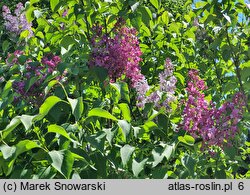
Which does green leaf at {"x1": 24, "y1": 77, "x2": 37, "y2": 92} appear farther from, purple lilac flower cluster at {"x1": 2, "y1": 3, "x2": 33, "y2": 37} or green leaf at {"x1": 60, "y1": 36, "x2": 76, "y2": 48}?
purple lilac flower cluster at {"x1": 2, "y1": 3, "x2": 33, "y2": 37}

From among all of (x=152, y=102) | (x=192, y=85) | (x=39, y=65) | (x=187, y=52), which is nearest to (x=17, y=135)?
(x=39, y=65)

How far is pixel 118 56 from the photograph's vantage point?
2291 mm

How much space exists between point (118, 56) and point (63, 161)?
0.77 m

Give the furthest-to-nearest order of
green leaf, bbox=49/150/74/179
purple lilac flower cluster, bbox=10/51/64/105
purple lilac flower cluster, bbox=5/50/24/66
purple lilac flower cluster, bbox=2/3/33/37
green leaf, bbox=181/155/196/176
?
1. purple lilac flower cluster, bbox=2/3/33/37
2. purple lilac flower cluster, bbox=5/50/24/66
3. purple lilac flower cluster, bbox=10/51/64/105
4. green leaf, bbox=181/155/196/176
5. green leaf, bbox=49/150/74/179

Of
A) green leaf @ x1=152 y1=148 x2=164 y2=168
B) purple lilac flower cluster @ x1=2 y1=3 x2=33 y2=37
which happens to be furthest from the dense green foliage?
purple lilac flower cluster @ x1=2 y1=3 x2=33 y2=37

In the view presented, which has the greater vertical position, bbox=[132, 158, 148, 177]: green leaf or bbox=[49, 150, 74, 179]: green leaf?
bbox=[49, 150, 74, 179]: green leaf

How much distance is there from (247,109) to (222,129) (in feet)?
1.14

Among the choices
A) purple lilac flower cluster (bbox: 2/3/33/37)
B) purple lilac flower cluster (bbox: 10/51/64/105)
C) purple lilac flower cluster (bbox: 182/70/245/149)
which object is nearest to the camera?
purple lilac flower cluster (bbox: 182/70/245/149)

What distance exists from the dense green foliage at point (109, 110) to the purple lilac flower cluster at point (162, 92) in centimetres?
5

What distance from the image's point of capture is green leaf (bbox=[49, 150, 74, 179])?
1627 mm

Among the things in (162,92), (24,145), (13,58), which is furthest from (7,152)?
(13,58)

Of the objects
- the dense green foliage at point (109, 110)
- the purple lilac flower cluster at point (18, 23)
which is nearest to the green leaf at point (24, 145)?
the dense green foliage at point (109, 110)

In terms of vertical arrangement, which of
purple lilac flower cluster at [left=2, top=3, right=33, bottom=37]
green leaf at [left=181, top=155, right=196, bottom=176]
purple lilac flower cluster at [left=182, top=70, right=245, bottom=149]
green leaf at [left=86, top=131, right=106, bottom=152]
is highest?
purple lilac flower cluster at [left=2, top=3, right=33, bottom=37]

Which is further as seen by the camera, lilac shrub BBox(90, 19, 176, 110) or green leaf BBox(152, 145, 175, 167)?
lilac shrub BBox(90, 19, 176, 110)
